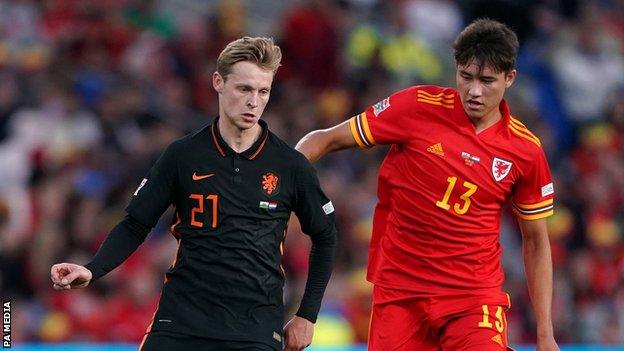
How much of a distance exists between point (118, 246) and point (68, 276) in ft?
1.18

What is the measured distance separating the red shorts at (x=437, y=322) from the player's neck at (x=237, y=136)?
120 centimetres

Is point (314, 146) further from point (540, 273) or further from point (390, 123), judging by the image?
point (540, 273)

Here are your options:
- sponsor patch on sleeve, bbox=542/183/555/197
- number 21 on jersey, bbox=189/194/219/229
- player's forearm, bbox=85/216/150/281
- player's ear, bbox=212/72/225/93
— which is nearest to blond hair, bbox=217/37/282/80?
player's ear, bbox=212/72/225/93

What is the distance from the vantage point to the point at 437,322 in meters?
6.64

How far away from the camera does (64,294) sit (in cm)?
1084

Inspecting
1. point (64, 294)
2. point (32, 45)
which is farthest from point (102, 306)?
point (32, 45)

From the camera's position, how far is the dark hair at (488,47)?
6.56m

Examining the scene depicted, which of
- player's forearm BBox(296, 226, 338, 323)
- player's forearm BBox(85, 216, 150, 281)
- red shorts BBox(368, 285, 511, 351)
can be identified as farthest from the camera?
red shorts BBox(368, 285, 511, 351)

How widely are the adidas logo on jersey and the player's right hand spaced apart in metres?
1.88

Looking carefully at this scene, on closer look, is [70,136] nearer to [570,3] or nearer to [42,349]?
[42,349]

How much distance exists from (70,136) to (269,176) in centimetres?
571

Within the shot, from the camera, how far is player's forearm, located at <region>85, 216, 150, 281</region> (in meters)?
5.96

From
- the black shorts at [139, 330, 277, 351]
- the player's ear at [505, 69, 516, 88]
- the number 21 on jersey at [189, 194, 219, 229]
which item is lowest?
the black shorts at [139, 330, 277, 351]

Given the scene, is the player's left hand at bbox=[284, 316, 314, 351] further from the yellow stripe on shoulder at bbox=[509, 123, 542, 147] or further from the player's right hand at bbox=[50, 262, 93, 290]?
the yellow stripe on shoulder at bbox=[509, 123, 542, 147]
